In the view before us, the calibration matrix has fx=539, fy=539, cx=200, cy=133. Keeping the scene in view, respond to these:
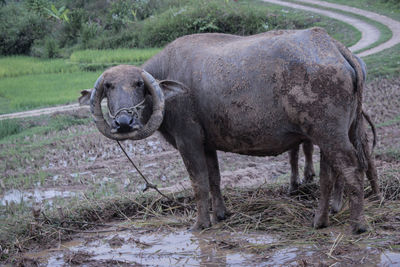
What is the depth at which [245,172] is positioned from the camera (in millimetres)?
7648

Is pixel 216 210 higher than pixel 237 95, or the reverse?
pixel 237 95

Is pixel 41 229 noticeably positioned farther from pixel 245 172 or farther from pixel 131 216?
pixel 245 172

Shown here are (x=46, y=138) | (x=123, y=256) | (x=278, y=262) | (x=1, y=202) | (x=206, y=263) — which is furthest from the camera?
(x=46, y=138)

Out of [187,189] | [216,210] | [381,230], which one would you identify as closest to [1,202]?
[187,189]

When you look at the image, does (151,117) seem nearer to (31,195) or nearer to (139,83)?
(139,83)

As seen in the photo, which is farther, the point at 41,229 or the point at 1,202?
the point at 1,202

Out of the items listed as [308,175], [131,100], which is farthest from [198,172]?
[308,175]

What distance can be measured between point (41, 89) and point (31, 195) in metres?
8.71

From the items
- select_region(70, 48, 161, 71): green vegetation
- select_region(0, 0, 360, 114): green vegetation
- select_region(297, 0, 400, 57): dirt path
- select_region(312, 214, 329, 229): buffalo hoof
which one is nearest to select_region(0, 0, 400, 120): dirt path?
select_region(297, 0, 400, 57): dirt path

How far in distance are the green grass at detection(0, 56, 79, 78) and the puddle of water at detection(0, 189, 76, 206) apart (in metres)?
11.0

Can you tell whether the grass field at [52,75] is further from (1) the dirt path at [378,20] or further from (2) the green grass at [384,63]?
(2) the green grass at [384,63]

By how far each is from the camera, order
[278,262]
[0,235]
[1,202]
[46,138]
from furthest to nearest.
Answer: [46,138], [1,202], [0,235], [278,262]

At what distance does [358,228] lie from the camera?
4.83 metres

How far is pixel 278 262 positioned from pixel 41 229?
8.88 feet
